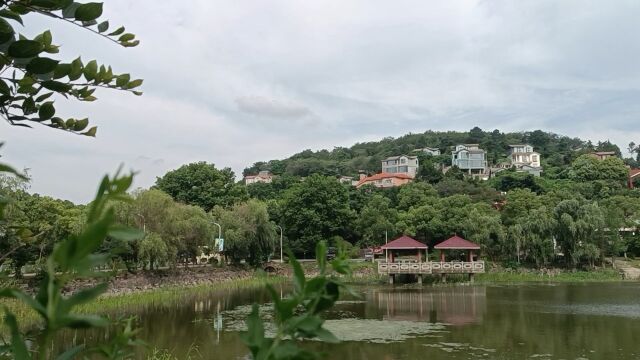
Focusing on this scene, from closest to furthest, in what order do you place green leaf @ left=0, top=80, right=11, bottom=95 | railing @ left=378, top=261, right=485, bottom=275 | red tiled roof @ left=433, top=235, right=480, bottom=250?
green leaf @ left=0, top=80, right=11, bottom=95 < railing @ left=378, top=261, right=485, bottom=275 < red tiled roof @ left=433, top=235, right=480, bottom=250

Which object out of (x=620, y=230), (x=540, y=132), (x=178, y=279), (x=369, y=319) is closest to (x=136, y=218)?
(x=178, y=279)

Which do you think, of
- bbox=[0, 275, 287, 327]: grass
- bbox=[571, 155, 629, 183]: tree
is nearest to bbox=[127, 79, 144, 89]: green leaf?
bbox=[0, 275, 287, 327]: grass

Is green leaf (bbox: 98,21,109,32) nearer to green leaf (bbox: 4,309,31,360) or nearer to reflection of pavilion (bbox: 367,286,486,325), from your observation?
green leaf (bbox: 4,309,31,360)

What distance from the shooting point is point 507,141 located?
225ft

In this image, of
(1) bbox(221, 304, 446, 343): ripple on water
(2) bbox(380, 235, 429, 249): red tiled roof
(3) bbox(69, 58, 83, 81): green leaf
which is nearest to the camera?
(3) bbox(69, 58, 83, 81): green leaf

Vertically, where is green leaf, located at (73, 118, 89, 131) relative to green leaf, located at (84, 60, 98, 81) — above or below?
below

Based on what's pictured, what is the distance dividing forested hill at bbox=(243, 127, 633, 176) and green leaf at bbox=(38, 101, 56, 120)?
56.4m

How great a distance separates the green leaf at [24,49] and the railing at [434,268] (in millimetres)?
23344

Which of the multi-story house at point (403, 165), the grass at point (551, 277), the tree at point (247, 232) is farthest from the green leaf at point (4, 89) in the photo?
the multi-story house at point (403, 165)

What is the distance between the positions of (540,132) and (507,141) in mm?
6736

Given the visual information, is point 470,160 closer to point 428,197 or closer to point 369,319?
point 428,197

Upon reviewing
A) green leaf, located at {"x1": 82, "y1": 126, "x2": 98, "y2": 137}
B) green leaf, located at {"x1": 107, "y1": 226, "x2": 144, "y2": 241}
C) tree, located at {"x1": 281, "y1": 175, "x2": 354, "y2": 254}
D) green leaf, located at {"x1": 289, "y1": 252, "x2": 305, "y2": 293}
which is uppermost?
tree, located at {"x1": 281, "y1": 175, "x2": 354, "y2": 254}

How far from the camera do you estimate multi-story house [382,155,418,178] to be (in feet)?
189

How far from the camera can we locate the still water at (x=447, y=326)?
9625 mm
